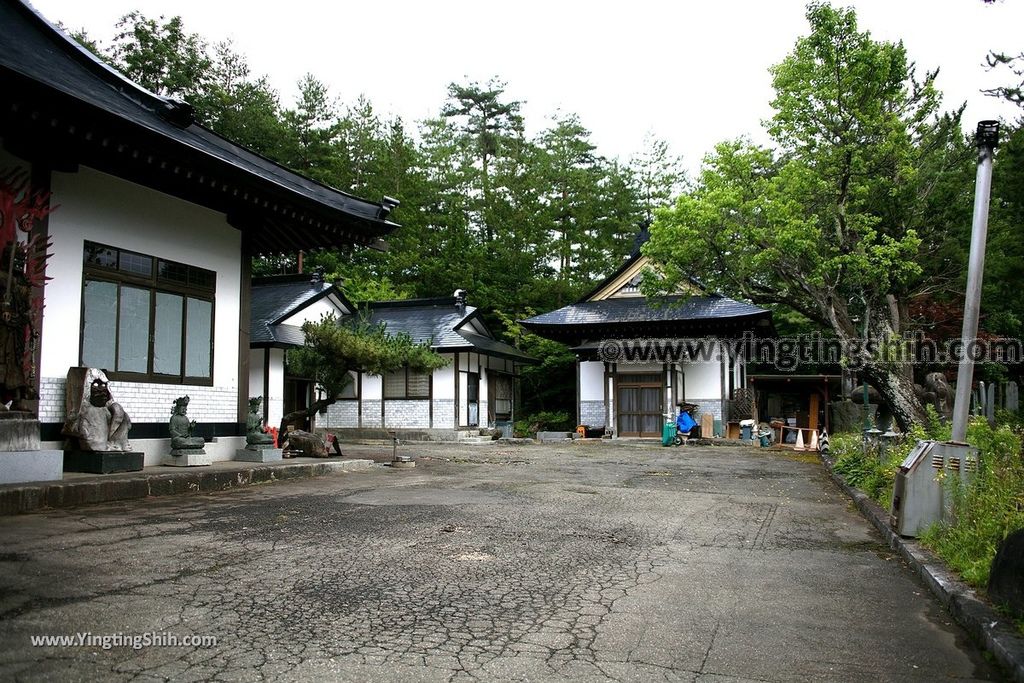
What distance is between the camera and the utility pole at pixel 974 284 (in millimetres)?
6645

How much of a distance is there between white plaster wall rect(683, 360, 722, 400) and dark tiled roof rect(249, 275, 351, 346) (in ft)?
41.2

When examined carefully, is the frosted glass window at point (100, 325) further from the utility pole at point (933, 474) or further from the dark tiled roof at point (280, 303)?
the dark tiled roof at point (280, 303)

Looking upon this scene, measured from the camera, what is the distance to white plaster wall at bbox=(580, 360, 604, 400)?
27.4 meters

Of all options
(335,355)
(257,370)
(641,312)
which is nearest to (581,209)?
(641,312)

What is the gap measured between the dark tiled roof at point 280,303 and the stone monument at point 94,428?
1099 cm

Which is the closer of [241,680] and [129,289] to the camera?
[241,680]

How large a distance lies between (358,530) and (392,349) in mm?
7779

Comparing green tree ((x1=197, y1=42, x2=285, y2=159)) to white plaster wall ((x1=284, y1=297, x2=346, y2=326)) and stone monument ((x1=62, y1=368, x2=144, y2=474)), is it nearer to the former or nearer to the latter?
white plaster wall ((x1=284, y1=297, x2=346, y2=326))

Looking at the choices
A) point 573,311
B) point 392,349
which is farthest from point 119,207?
point 573,311

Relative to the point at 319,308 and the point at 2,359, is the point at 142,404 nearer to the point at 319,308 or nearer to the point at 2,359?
the point at 2,359

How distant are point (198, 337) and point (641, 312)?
17892 mm

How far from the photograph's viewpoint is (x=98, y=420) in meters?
8.92

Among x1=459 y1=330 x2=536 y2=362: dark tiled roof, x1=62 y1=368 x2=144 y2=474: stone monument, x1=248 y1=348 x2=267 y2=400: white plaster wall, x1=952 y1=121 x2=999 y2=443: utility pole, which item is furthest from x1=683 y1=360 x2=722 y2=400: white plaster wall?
x1=62 y1=368 x2=144 y2=474: stone monument

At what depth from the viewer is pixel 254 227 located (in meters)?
12.4
